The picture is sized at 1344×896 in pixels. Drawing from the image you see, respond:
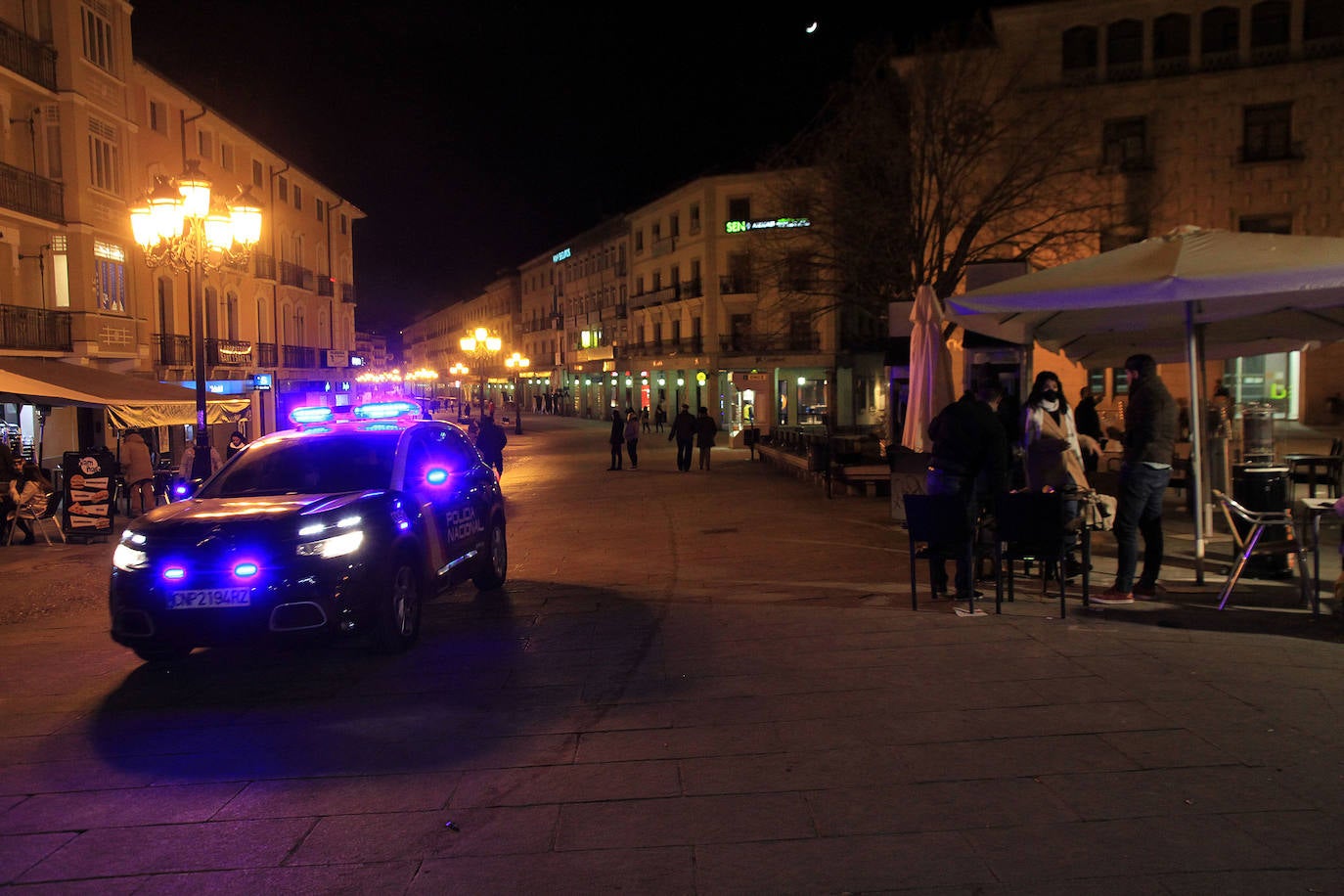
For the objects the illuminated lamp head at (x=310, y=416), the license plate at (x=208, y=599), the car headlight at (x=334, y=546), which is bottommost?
the license plate at (x=208, y=599)

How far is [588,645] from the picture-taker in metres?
7.23

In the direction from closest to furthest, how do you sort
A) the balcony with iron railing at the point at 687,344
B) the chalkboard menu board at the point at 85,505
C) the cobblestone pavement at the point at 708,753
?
the cobblestone pavement at the point at 708,753 → the chalkboard menu board at the point at 85,505 → the balcony with iron railing at the point at 687,344

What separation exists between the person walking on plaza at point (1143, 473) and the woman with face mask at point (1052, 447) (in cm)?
57

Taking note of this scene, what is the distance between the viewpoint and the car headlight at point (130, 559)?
21.3ft

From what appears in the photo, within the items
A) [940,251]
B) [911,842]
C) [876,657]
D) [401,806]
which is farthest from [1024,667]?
[940,251]

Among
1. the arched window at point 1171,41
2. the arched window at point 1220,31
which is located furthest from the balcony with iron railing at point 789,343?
the arched window at point 1220,31

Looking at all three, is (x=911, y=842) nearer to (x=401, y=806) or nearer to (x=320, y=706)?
(x=401, y=806)

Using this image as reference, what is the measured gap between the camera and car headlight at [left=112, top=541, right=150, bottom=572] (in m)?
6.50

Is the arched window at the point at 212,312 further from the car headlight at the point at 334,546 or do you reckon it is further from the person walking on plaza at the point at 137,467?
the car headlight at the point at 334,546

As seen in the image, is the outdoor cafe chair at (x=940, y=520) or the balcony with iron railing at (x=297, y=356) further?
the balcony with iron railing at (x=297, y=356)

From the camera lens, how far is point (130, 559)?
6566 mm

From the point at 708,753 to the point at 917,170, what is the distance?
792 inches

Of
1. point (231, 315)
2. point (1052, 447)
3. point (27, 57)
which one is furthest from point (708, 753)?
point (231, 315)

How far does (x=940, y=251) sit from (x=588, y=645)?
18386 millimetres
